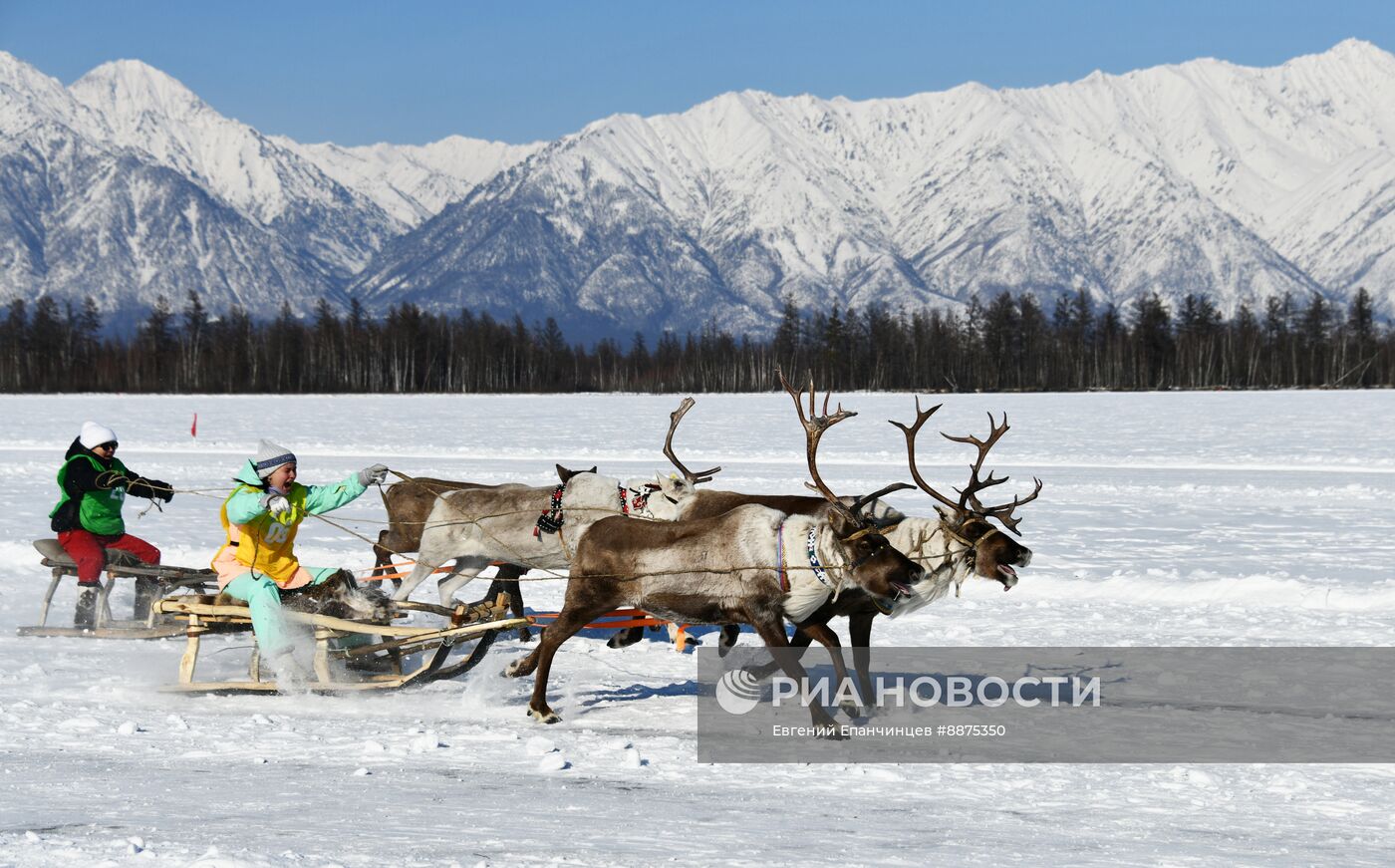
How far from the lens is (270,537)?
29.8 ft

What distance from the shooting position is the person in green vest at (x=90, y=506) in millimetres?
10977

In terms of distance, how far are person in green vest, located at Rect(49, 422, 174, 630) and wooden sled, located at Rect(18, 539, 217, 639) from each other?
9 centimetres

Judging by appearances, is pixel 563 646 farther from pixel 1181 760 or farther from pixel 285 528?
pixel 1181 760

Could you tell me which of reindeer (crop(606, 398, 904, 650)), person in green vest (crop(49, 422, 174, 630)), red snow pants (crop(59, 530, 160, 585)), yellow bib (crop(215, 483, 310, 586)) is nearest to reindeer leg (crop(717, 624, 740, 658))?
reindeer (crop(606, 398, 904, 650))

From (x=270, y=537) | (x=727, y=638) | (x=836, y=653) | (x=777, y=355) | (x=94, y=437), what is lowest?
(x=727, y=638)

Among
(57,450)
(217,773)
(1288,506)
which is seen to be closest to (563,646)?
(217,773)

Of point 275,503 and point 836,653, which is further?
point 275,503

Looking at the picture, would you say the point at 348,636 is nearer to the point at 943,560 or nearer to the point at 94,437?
the point at 94,437

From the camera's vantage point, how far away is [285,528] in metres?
9.20

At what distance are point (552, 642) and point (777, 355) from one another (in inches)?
5058

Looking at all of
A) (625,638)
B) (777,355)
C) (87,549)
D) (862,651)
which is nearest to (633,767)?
(862,651)

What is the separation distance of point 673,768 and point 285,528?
3.51 m

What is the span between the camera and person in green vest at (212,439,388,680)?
867cm

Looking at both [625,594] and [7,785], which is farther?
[625,594]
